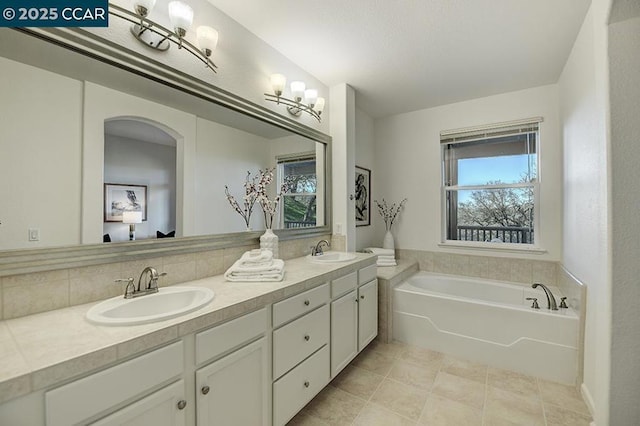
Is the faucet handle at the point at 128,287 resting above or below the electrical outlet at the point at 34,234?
below

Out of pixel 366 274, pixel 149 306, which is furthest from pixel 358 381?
pixel 149 306

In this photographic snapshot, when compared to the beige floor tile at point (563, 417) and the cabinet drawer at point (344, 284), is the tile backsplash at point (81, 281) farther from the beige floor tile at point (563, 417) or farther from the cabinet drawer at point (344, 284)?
the beige floor tile at point (563, 417)

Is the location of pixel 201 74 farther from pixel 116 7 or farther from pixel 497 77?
pixel 497 77

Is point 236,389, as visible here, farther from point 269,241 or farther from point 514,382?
point 514,382

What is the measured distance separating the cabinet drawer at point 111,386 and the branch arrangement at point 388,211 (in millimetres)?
3220

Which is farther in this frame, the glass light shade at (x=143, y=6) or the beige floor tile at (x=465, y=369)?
the beige floor tile at (x=465, y=369)

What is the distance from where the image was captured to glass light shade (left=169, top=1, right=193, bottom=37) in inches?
58.1

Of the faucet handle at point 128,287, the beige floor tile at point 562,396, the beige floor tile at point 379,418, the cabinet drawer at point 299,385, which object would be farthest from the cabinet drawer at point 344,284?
the beige floor tile at point 562,396

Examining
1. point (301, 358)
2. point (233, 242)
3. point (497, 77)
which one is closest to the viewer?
point (301, 358)

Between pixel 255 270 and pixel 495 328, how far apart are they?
217cm

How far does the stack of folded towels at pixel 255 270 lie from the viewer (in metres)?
1.65

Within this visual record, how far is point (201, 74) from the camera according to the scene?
1.72 metres

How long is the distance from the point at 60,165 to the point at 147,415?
3.51 ft

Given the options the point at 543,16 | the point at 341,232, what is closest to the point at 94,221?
the point at 341,232
